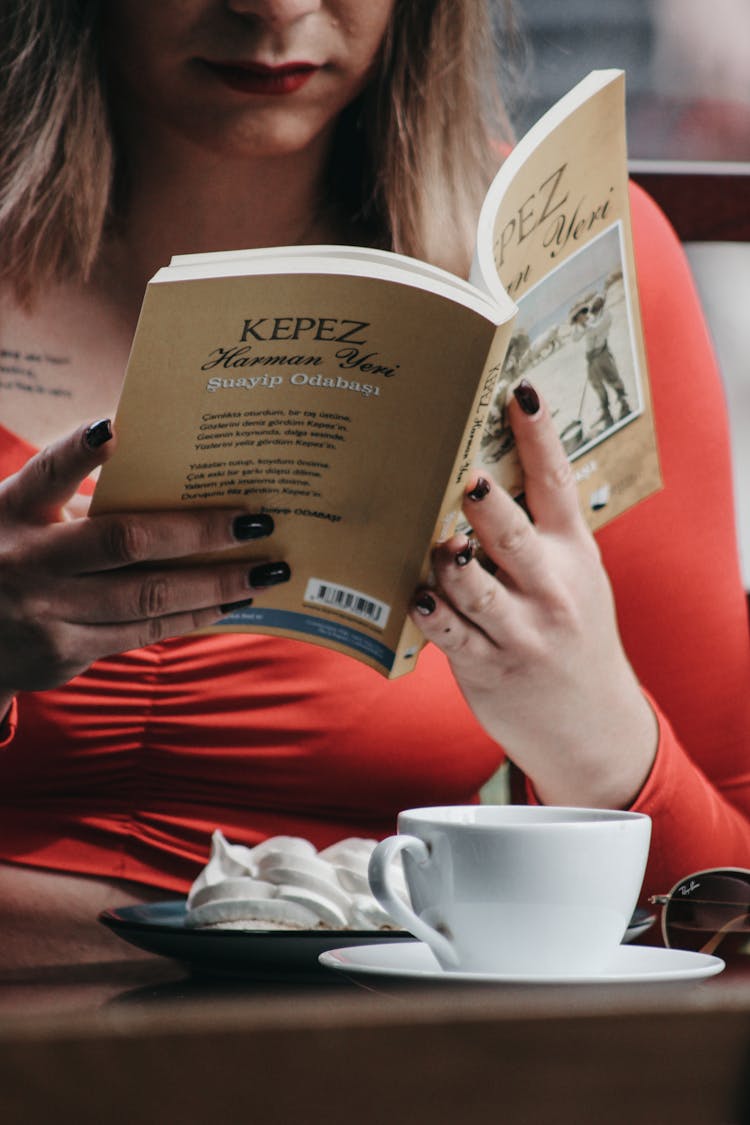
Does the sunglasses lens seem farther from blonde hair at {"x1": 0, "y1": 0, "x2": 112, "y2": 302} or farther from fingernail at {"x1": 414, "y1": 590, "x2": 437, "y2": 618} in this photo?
blonde hair at {"x1": 0, "y1": 0, "x2": 112, "y2": 302}

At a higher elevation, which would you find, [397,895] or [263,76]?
[263,76]

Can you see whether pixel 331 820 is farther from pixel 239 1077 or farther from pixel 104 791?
pixel 239 1077

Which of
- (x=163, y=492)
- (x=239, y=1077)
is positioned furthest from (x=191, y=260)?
(x=239, y=1077)

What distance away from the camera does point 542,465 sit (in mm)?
706

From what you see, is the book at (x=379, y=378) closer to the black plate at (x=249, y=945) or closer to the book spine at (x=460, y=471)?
the book spine at (x=460, y=471)

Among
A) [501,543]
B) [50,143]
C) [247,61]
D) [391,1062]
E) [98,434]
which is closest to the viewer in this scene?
[391,1062]

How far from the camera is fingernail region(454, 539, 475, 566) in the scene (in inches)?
25.7

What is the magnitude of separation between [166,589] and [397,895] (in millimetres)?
227

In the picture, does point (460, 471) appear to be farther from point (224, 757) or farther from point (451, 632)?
point (224, 757)

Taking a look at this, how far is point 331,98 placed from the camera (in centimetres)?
96

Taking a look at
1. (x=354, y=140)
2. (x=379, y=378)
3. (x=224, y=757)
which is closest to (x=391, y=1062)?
(x=379, y=378)

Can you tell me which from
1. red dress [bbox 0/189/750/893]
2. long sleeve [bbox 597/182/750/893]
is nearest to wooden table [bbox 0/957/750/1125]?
red dress [bbox 0/189/750/893]

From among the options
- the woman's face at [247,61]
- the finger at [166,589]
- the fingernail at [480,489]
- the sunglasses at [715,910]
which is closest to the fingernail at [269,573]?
the finger at [166,589]

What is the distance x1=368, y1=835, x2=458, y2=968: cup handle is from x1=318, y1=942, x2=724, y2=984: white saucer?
12 mm
